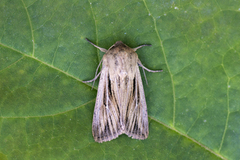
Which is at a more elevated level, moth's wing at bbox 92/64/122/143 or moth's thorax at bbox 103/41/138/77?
moth's thorax at bbox 103/41/138/77

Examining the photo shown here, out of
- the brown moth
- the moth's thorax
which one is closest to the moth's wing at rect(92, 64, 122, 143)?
the brown moth

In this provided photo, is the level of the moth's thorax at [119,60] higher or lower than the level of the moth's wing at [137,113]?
higher

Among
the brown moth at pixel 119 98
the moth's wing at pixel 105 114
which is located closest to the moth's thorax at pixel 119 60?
the brown moth at pixel 119 98

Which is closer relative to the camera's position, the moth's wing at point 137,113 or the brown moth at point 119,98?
the brown moth at point 119,98

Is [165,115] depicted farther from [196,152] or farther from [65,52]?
[65,52]

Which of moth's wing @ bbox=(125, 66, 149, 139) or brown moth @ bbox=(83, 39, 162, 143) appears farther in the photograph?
moth's wing @ bbox=(125, 66, 149, 139)

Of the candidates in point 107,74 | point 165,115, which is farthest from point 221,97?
point 107,74

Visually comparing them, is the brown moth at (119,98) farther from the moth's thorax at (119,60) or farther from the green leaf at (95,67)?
the green leaf at (95,67)

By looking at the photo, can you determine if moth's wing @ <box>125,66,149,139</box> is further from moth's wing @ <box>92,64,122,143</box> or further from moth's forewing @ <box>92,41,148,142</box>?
moth's wing @ <box>92,64,122,143</box>
